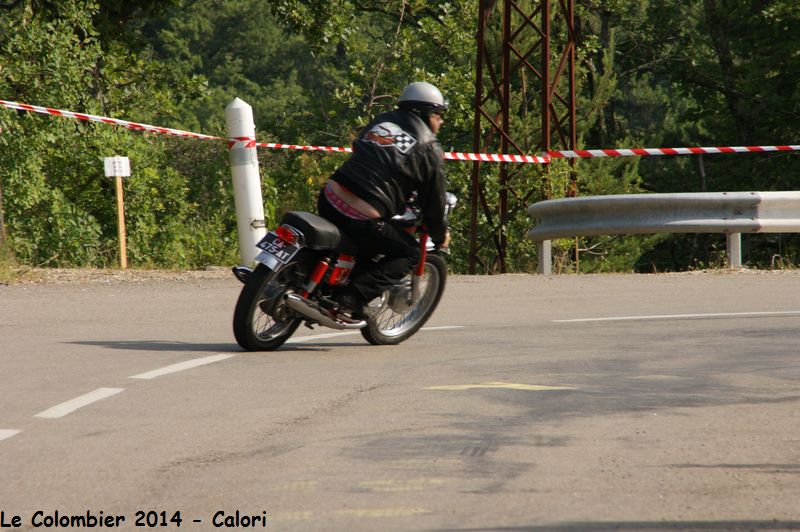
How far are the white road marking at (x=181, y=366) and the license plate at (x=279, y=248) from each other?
25.5 inches

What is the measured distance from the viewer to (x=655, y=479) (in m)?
4.91

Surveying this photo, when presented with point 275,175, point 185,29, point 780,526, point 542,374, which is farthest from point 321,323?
point 185,29

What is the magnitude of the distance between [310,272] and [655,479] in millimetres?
4260

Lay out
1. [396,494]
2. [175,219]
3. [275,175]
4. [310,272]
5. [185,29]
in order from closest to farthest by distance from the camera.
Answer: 1. [396,494]
2. [310,272]
3. [175,219]
4. [275,175]
5. [185,29]

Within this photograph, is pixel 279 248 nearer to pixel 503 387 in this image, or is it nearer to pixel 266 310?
pixel 266 310

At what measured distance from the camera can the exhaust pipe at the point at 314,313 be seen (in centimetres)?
871

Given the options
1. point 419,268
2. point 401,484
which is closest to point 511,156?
point 419,268

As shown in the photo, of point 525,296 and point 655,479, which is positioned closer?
point 655,479

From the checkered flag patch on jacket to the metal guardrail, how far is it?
668 cm

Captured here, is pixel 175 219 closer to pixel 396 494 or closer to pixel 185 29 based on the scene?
pixel 396 494

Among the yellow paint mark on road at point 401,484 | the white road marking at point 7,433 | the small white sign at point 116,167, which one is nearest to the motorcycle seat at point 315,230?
the white road marking at point 7,433

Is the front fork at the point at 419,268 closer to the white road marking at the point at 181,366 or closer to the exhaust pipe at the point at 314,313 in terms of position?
the exhaust pipe at the point at 314,313

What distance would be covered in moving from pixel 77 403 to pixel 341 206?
104 inches

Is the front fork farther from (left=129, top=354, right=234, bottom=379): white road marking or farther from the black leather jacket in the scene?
(left=129, top=354, right=234, bottom=379): white road marking
